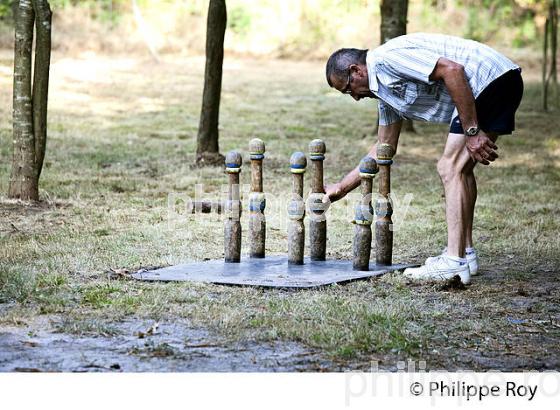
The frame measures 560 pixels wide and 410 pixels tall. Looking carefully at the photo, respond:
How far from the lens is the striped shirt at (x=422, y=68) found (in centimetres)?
588

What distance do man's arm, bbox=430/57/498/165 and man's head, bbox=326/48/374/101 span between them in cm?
44

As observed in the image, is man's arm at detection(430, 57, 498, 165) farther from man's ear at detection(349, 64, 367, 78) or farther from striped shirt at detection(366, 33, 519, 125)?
man's ear at detection(349, 64, 367, 78)

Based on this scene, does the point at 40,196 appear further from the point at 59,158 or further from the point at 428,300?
the point at 428,300

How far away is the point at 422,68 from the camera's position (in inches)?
230

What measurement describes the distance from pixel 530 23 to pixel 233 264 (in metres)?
23.6

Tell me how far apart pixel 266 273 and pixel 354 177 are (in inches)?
33.7

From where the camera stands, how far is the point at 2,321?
501 centimetres

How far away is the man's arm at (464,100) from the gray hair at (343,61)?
475 mm

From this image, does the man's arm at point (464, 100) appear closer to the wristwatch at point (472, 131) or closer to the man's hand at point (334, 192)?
the wristwatch at point (472, 131)

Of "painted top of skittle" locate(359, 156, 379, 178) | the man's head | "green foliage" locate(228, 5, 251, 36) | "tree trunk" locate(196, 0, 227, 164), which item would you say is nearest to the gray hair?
the man's head

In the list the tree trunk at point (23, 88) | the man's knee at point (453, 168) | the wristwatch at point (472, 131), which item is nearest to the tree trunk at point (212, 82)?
the tree trunk at point (23, 88)

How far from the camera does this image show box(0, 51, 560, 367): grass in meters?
5.03
